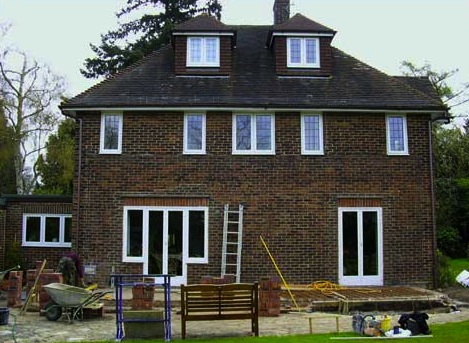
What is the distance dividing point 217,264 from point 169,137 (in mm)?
4388

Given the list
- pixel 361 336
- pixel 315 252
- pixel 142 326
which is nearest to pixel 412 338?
pixel 361 336

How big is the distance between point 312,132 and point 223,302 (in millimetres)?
9352

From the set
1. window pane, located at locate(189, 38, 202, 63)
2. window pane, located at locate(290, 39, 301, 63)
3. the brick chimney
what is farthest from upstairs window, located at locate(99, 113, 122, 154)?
the brick chimney

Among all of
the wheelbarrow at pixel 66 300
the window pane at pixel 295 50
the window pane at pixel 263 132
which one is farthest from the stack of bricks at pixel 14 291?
the window pane at pixel 295 50

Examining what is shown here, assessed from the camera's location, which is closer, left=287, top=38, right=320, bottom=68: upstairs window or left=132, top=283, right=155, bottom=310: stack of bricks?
left=132, top=283, right=155, bottom=310: stack of bricks

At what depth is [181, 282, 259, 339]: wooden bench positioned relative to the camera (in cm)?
1145

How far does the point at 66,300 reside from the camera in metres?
13.3

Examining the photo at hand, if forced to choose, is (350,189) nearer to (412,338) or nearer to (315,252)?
(315,252)

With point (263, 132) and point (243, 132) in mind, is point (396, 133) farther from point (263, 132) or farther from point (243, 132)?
point (243, 132)

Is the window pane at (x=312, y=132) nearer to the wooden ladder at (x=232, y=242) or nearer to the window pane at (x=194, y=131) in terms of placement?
the wooden ladder at (x=232, y=242)

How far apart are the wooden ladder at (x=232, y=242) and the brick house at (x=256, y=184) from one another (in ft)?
0.21

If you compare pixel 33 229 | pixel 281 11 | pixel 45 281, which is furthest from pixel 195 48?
pixel 45 281

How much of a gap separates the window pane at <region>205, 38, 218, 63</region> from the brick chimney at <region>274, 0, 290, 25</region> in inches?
193

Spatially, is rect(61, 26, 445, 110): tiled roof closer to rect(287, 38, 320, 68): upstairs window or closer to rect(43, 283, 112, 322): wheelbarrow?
rect(287, 38, 320, 68): upstairs window
